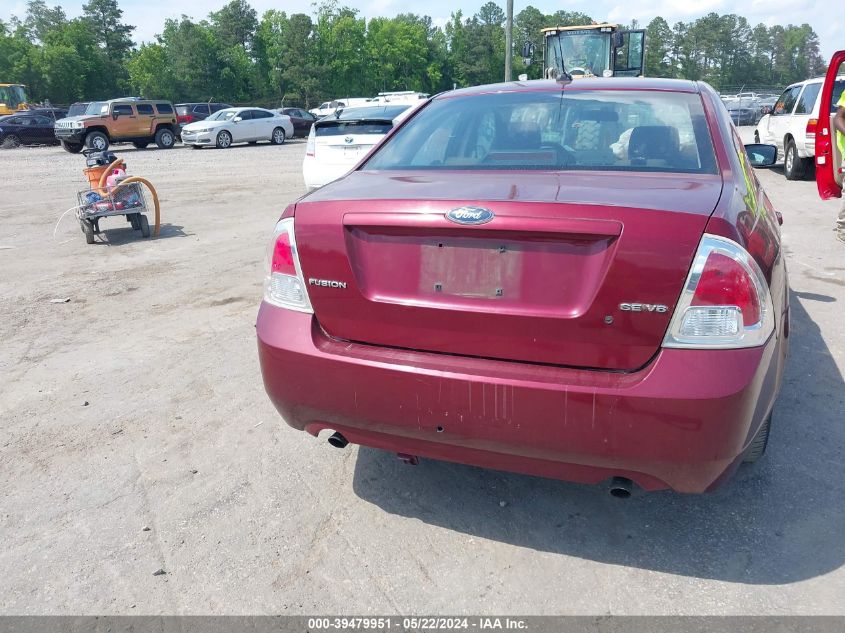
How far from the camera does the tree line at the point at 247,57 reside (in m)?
64.2

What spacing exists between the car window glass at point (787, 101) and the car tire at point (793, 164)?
0.80m

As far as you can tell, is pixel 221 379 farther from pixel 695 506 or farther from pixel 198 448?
pixel 695 506

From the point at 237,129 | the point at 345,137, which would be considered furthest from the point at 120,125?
the point at 345,137

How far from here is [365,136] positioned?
10227 mm

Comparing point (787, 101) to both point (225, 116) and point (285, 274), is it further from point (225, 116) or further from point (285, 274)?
point (225, 116)

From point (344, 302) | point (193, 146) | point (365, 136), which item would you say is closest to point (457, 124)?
point (344, 302)

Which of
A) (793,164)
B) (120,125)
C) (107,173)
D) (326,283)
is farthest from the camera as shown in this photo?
(120,125)

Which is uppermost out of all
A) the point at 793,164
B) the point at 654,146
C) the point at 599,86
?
the point at 599,86

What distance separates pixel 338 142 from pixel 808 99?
30.5 ft

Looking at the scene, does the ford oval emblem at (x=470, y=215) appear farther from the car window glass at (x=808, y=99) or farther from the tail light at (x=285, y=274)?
the car window glass at (x=808, y=99)

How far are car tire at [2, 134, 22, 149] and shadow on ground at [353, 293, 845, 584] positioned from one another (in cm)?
3418

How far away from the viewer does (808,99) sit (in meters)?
A: 13.4

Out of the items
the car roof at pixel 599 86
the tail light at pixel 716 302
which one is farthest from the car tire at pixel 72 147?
the tail light at pixel 716 302

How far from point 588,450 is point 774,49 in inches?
5855
